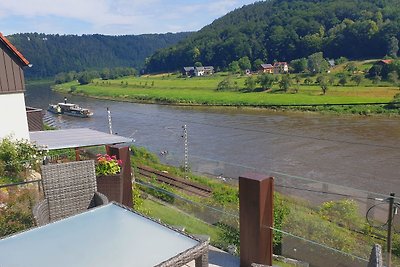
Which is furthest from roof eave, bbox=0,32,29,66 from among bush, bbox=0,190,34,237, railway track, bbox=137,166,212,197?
bush, bbox=0,190,34,237

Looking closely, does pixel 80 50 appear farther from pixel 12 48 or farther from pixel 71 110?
pixel 12 48

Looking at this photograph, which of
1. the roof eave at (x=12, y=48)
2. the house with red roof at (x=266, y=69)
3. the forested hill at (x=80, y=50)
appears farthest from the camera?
the forested hill at (x=80, y=50)

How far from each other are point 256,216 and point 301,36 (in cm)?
8301

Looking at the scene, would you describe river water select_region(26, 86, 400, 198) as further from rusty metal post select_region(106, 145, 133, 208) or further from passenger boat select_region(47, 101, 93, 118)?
rusty metal post select_region(106, 145, 133, 208)

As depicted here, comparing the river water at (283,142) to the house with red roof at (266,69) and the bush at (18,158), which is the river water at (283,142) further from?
the house with red roof at (266,69)

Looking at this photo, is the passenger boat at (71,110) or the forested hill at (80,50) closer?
the passenger boat at (71,110)

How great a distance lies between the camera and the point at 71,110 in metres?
35.8

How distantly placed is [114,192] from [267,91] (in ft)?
128

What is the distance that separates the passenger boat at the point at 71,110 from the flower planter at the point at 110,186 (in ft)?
102

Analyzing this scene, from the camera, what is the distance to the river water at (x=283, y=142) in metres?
13.9

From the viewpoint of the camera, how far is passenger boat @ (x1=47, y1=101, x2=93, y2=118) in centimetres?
3378

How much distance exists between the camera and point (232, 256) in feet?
11.4

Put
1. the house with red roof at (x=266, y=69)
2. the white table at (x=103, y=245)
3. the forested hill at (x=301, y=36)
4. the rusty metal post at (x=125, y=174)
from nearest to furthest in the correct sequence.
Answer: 1. the white table at (x=103, y=245)
2. the rusty metal post at (x=125, y=174)
3. the forested hill at (x=301, y=36)
4. the house with red roof at (x=266, y=69)

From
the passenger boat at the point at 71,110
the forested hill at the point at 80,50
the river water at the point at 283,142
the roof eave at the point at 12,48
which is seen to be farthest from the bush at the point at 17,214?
the forested hill at the point at 80,50
